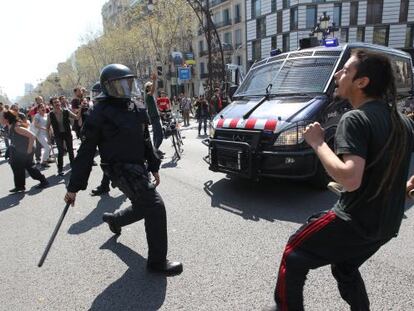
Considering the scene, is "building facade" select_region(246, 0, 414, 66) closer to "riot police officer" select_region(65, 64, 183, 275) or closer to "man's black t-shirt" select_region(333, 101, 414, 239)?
"riot police officer" select_region(65, 64, 183, 275)

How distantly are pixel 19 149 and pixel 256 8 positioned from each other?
1687 inches

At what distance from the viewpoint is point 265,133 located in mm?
4523

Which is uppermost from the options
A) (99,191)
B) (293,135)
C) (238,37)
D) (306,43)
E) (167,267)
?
(238,37)

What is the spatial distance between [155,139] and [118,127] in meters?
5.44

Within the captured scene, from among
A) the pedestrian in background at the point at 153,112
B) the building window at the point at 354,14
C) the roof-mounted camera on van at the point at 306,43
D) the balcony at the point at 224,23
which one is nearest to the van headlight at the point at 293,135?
the roof-mounted camera on van at the point at 306,43

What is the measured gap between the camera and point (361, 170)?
150cm

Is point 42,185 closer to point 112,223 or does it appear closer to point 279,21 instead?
point 112,223

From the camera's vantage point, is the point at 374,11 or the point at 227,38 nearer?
the point at 374,11

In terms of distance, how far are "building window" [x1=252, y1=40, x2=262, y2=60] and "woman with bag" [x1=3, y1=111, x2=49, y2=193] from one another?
4048 cm

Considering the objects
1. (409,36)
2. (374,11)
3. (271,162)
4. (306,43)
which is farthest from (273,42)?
(271,162)

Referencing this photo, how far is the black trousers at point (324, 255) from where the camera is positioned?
172 cm

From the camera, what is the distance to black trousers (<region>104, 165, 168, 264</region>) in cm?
296

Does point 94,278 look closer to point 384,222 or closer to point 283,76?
point 384,222

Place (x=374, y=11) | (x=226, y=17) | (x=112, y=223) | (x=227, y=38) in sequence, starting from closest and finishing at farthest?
1. (x=112, y=223)
2. (x=374, y=11)
3. (x=226, y=17)
4. (x=227, y=38)
